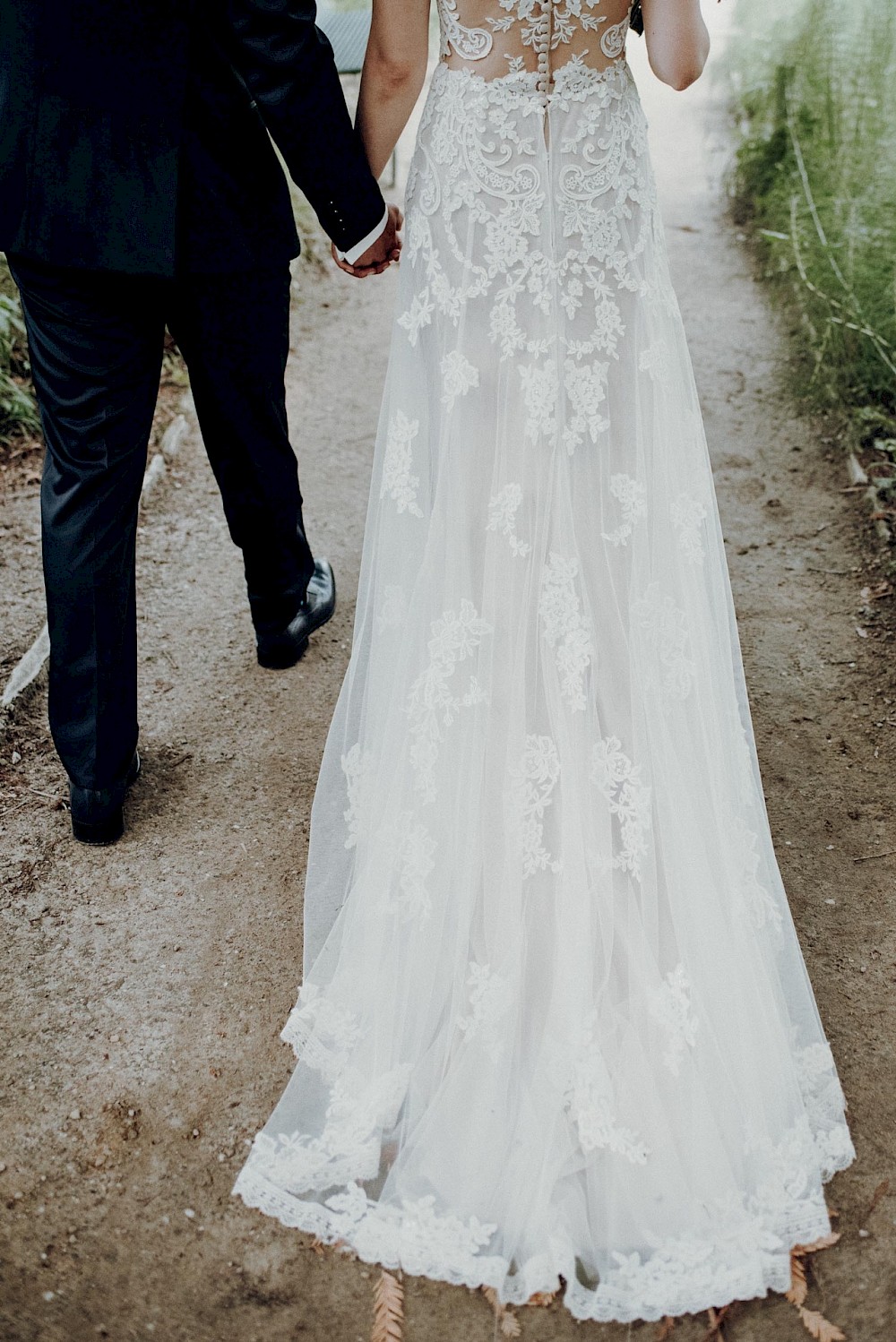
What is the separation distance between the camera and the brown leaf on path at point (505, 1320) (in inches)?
67.9

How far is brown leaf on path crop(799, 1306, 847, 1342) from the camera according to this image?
1709mm

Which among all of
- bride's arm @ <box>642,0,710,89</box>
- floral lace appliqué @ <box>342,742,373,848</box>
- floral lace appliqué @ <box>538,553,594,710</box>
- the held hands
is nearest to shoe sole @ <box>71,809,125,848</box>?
floral lace appliqué @ <box>342,742,373,848</box>

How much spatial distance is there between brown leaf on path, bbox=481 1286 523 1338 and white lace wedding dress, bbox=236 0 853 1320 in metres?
0.06

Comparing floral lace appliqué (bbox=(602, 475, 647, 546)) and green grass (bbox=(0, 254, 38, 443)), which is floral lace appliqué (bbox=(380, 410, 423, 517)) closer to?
floral lace appliqué (bbox=(602, 475, 647, 546))

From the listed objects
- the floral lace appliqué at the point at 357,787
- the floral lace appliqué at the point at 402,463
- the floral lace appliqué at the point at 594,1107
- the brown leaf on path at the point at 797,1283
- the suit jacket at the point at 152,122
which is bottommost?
the brown leaf on path at the point at 797,1283

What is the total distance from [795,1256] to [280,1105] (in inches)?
35.1

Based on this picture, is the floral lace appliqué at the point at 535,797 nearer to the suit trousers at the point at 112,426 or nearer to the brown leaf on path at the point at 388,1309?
the brown leaf on path at the point at 388,1309

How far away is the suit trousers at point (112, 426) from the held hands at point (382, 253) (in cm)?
24

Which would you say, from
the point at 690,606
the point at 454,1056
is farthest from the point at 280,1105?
the point at 690,606

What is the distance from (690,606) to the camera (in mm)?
2049

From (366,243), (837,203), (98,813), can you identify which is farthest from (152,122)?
(837,203)

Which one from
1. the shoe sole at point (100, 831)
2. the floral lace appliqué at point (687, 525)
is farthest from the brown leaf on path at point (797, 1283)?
the shoe sole at point (100, 831)

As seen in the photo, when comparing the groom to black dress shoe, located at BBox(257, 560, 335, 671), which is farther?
black dress shoe, located at BBox(257, 560, 335, 671)

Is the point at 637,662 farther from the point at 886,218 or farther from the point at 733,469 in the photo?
the point at 886,218
